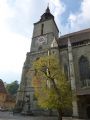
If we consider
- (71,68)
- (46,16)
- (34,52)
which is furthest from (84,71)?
(46,16)

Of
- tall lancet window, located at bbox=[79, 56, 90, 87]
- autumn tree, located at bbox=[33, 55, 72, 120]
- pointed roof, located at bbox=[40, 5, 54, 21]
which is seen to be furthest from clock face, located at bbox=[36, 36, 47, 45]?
autumn tree, located at bbox=[33, 55, 72, 120]

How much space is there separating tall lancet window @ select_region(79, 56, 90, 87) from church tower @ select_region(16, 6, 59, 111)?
7229 mm

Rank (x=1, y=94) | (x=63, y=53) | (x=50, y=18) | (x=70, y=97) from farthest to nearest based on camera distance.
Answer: (x=1, y=94) → (x=50, y=18) → (x=63, y=53) → (x=70, y=97)

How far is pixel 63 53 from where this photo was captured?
28234 millimetres

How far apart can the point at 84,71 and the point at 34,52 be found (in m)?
10.6

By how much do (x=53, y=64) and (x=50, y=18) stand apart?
19.6 metres

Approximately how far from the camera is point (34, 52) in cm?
3156

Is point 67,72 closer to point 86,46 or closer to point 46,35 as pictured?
point 86,46

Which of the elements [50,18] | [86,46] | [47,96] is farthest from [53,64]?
[50,18]

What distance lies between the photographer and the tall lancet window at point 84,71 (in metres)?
24.6

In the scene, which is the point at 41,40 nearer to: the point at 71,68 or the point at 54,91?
the point at 71,68

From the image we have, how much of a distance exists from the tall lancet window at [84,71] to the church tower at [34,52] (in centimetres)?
723

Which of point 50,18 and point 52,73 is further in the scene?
point 50,18

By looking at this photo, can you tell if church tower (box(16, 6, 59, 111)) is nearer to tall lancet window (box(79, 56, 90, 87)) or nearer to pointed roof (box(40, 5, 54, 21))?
pointed roof (box(40, 5, 54, 21))
